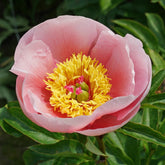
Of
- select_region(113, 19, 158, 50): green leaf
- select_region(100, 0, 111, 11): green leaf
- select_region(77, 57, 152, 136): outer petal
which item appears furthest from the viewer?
select_region(100, 0, 111, 11): green leaf

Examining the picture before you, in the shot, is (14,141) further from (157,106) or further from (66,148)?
(157,106)

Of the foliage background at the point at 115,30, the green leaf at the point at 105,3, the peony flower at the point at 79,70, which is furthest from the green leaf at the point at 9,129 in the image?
the green leaf at the point at 105,3

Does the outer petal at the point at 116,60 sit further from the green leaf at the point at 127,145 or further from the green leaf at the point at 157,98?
the green leaf at the point at 127,145

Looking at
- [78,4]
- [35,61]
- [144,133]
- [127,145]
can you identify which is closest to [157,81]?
[144,133]

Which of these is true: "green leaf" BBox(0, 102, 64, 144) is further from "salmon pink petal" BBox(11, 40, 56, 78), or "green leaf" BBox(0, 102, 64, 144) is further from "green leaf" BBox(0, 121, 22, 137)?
"salmon pink petal" BBox(11, 40, 56, 78)

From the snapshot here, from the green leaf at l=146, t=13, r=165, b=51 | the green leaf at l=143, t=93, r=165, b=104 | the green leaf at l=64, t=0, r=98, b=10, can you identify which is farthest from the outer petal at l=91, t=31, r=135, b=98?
the green leaf at l=64, t=0, r=98, b=10

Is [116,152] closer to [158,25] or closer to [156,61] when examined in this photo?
[156,61]

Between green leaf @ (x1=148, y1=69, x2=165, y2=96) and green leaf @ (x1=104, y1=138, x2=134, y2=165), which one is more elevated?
green leaf @ (x1=148, y1=69, x2=165, y2=96)
